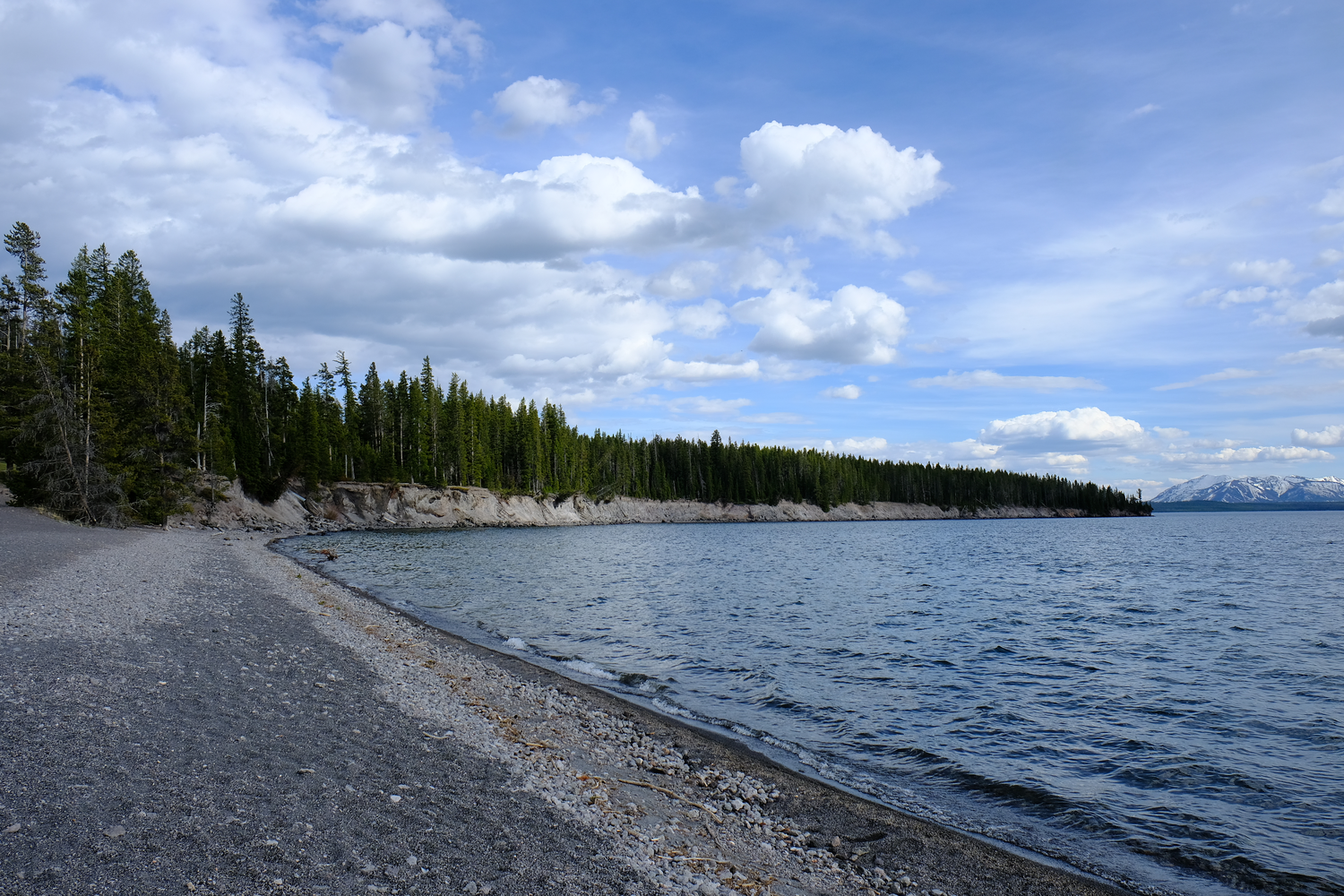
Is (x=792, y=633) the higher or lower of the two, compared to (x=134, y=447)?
lower

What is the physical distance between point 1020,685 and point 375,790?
17.1m

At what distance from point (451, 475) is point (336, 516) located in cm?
2153

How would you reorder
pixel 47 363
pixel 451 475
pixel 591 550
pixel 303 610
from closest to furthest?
1. pixel 303 610
2. pixel 47 363
3. pixel 591 550
4. pixel 451 475

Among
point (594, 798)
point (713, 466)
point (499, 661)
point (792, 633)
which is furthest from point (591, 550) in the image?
point (713, 466)

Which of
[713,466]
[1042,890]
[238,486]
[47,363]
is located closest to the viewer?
[1042,890]

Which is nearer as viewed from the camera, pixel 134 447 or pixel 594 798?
pixel 594 798

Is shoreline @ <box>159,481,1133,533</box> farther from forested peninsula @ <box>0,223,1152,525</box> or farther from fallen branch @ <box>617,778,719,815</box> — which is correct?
fallen branch @ <box>617,778,719,815</box>

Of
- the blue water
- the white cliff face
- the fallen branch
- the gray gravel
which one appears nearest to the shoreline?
the white cliff face

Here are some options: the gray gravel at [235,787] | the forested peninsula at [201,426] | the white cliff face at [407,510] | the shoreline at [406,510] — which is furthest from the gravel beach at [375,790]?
the white cliff face at [407,510]

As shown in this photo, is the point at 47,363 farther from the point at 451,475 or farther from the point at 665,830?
the point at 451,475

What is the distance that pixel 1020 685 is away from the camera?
18859mm

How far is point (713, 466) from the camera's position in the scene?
176 m

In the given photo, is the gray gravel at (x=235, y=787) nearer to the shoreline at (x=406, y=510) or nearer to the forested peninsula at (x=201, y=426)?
the forested peninsula at (x=201, y=426)

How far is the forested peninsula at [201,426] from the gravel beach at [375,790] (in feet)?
130
